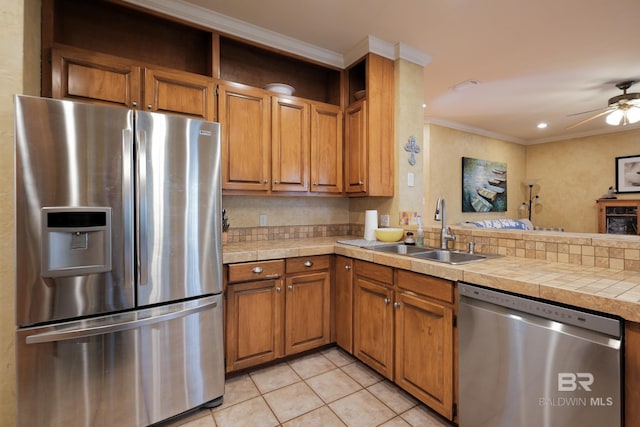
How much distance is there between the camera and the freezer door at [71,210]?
50.3 inches

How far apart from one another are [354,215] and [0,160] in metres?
2.68

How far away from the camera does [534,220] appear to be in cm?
646

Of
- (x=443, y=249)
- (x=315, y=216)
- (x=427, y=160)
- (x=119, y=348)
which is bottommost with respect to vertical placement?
(x=119, y=348)

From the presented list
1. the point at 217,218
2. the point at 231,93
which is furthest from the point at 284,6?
the point at 217,218

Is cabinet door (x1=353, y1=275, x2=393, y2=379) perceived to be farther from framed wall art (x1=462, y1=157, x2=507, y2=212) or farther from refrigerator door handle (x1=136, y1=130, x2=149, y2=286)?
framed wall art (x1=462, y1=157, x2=507, y2=212)

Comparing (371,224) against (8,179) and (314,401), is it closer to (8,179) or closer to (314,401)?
(314,401)

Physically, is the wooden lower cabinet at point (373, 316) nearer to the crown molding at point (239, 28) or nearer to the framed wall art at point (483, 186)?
the crown molding at point (239, 28)

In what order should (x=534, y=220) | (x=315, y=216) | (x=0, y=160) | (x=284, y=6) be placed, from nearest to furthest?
(x=0, y=160) < (x=284, y=6) < (x=315, y=216) < (x=534, y=220)

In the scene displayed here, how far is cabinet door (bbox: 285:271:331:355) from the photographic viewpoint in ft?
7.29

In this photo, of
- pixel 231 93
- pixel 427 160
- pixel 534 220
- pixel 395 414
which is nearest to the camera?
pixel 395 414

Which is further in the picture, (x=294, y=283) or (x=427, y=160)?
(x=427, y=160)

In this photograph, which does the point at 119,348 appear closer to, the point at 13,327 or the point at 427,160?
the point at 13,327

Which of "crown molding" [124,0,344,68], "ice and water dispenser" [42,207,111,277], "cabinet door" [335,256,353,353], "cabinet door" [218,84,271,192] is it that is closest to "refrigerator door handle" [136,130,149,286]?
"ice and water dispenser" [42,207,111,277]

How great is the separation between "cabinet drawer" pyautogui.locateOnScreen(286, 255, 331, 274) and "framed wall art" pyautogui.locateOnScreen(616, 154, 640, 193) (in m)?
6.21
